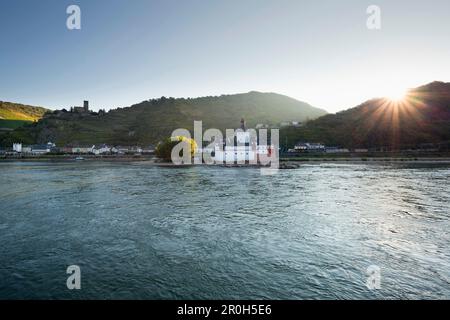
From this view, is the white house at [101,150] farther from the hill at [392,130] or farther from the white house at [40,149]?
the hill at [392,130]

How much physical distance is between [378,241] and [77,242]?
68.6 ft

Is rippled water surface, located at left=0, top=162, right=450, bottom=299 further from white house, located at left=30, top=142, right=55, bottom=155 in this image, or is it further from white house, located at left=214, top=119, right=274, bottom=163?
white house, located at left=30, top=142, right=55, bottom=155

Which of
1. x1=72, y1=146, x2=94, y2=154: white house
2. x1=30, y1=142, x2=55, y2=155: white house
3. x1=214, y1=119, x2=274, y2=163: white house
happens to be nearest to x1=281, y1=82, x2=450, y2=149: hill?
x1=214, y1=119, x2=274, y2=163: white house

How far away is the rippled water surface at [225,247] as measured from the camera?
1274 centimetres

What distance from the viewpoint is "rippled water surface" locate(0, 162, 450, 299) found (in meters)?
12.7

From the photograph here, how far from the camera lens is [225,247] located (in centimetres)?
1800

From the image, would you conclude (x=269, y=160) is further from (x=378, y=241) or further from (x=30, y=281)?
(x=30, y=281)

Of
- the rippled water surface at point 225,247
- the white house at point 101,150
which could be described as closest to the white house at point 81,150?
the white house at point 101,150

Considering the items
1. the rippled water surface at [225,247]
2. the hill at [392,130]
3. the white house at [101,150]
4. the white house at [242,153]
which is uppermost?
the hill at [392,130]

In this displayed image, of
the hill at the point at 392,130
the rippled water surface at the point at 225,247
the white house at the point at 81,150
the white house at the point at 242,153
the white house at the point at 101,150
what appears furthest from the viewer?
the white house at the point at 101,150

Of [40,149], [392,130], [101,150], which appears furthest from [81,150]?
[392,130]

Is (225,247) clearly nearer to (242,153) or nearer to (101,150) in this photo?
(242,153)

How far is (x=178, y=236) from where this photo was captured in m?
20.3
